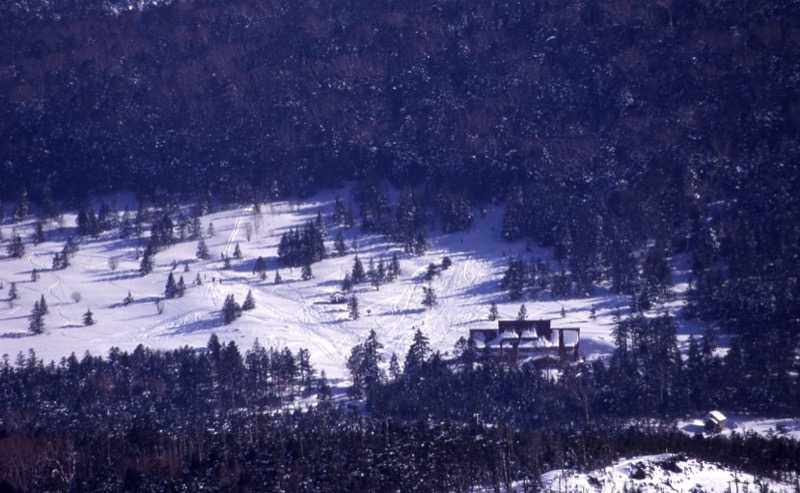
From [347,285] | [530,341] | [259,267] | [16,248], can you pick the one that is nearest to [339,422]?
[530,341]

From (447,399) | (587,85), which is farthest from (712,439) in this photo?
(587,85)

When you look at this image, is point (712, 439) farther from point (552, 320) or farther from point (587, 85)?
point (587, 85)

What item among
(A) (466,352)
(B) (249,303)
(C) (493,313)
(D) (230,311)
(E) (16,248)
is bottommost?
(A) (466,352)

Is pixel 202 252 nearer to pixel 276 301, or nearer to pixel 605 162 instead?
pixel 276 301

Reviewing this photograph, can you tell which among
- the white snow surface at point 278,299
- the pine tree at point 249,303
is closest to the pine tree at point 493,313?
the white snow surface at point 278,299

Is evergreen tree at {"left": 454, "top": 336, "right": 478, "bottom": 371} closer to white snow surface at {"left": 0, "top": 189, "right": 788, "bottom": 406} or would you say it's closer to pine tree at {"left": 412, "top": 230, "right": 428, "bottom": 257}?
white snow surface at {"left": 0, "top": 189, "right": 788, "bottom": 406}
